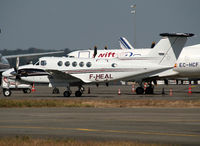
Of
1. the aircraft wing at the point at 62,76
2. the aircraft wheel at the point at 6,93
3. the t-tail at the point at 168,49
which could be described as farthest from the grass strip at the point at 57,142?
the t-tail at the point at 168,49

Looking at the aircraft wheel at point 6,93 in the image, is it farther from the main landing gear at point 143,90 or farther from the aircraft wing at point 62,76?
the main landing gear at point 143,90

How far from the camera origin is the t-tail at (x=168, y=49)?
37.4m

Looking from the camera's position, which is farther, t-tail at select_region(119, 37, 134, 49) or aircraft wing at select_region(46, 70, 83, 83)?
t-tail at select_region(119, 37, 134, 49)

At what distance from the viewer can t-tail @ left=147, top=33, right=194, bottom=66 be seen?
3738 cm

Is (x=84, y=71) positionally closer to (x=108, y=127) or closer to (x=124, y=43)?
(x=108, y=127)

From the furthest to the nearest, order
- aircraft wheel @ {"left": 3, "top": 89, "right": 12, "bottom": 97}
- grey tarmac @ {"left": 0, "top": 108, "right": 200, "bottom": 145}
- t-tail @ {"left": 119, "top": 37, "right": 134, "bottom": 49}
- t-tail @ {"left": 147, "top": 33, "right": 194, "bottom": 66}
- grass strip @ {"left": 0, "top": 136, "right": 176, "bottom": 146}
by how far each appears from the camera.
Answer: t-tail @ {"left": 119, "top": 37, "right": 134, "bottom": 49} → aircraft wheel @ {"left": 3, "top": 89, "right": 12, "bottom": 97} → t-tail @ {"left": 147, "top": 33, "right": 194, "bottom": 66} → grey tarmac @ {"left": 0, "top": 108, "right": 200, "bottom": 145} → grass strip @ {"left": 0, "top": 136, "right": 176, "bottom": 146}

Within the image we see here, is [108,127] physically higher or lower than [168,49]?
lower

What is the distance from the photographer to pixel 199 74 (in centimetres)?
4141

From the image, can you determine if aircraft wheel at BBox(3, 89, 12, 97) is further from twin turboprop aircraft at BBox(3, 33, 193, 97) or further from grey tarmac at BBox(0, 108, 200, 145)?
grey tarmac at BBox(0, 108, 200, 145)

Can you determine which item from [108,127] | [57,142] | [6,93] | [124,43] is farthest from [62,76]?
[124,43]

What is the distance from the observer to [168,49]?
3781 centimetres

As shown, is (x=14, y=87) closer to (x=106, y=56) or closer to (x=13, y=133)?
(x=106, y=56)

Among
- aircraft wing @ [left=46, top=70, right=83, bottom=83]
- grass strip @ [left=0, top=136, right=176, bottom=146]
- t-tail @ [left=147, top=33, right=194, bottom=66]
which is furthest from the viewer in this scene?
t-tail @ [left=147, top=33, right=194, bottom=66]

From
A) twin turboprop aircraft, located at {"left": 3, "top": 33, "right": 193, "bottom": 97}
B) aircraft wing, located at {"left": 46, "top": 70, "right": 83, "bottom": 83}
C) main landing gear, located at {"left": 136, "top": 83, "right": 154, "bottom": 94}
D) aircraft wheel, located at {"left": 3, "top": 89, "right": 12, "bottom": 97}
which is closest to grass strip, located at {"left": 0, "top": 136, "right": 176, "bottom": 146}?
aircraft wing, located at {"left": 46, "top": 70, "right": 83, "bottom": 83}
